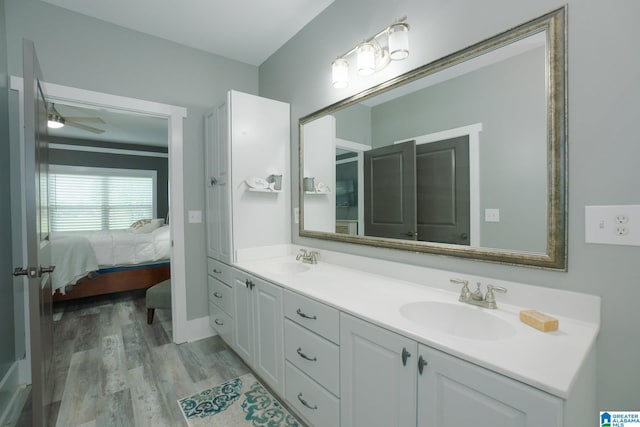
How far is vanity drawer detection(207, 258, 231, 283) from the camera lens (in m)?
2.32

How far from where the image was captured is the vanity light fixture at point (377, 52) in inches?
59.5

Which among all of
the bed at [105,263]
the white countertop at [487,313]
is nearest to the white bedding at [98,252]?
the bed at [105,263]

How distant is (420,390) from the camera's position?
96cm

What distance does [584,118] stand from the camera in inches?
A: 41.3

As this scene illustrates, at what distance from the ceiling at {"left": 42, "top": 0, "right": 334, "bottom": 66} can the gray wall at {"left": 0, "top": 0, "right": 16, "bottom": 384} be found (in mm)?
666

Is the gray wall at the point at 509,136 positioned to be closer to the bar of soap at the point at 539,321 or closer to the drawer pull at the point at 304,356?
the bar of soap at the point at 539,321

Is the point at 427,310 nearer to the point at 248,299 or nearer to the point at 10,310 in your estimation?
the point at 248,299

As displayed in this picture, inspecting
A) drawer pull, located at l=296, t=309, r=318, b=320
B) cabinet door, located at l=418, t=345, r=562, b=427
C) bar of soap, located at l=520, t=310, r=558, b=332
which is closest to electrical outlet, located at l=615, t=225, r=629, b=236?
bar of soap, located at l=520, t=310, r=558, b=332

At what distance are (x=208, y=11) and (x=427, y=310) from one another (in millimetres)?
2537

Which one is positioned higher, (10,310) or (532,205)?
(532,205)

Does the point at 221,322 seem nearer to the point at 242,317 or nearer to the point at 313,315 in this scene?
the point at 242,317

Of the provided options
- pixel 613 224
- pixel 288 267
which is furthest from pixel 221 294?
pixel 613 224

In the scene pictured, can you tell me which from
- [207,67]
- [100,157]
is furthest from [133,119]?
[207,67]

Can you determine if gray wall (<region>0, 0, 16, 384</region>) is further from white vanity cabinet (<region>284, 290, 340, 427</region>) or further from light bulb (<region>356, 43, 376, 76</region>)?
light bulb (<region>356, 43, 376, 76</region>)
